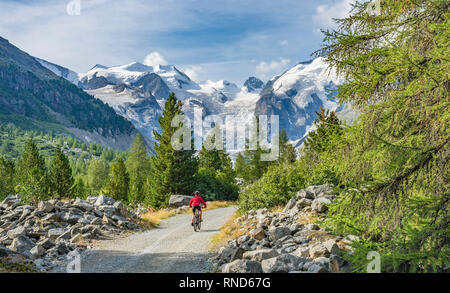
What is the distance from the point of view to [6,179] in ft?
224

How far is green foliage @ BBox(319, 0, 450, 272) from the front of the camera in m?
4.90

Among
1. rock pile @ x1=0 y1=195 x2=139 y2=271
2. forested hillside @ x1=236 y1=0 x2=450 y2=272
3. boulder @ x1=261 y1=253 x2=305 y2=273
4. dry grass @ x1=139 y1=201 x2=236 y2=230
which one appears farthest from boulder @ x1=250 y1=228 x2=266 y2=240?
dry grass @ x1=139 y1=201 x2=236 y2=230

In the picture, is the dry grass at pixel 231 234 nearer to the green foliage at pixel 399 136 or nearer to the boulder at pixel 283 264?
the boulder at pixel 283 264

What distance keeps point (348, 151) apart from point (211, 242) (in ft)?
29.6

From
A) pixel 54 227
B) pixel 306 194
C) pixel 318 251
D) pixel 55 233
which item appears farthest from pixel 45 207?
pixel 318 251

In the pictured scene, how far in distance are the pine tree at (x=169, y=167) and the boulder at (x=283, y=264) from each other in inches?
980

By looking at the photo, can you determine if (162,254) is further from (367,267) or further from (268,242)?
(367,267)

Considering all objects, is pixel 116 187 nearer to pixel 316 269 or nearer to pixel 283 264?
pixel 283 264

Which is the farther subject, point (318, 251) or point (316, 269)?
point (318, 251)

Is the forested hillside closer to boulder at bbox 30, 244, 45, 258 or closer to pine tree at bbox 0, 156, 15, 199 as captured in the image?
boulder at bbox 30, 244, 45, 258

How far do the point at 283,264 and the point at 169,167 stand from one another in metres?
25.6

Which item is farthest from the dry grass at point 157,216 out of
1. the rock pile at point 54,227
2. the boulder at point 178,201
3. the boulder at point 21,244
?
the boulder at point 21,244
